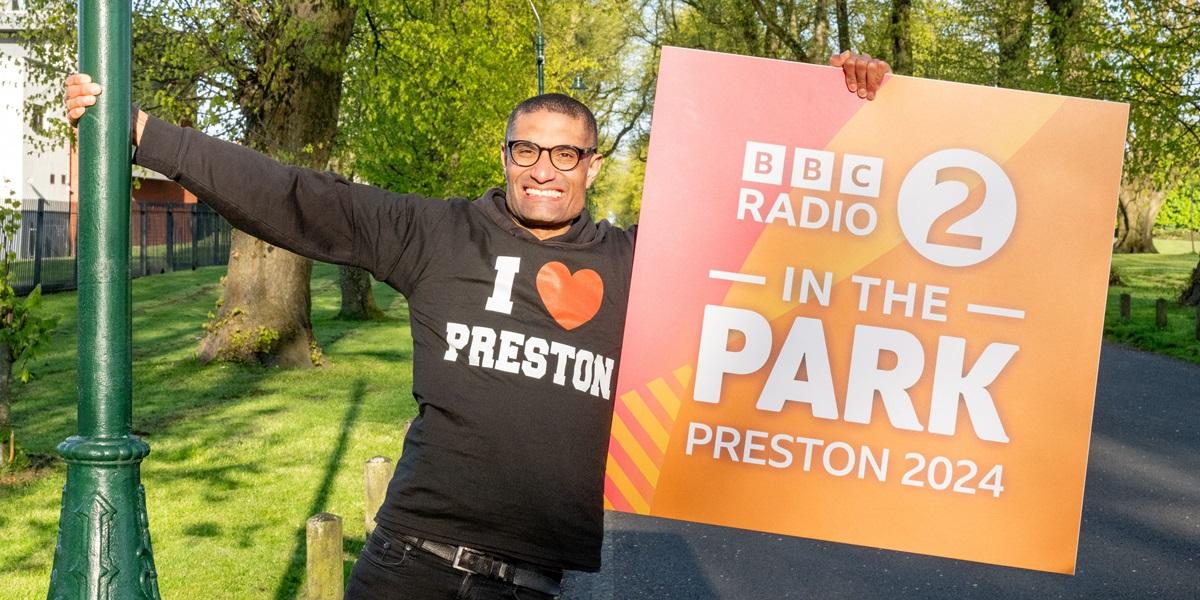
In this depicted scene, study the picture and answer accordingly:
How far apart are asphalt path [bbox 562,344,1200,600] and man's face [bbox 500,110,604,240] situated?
159 inches

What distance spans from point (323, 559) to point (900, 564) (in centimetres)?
408

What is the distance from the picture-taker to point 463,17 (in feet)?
61.8

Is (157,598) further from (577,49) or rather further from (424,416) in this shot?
(577,49)

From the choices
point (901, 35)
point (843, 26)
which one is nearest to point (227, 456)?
point (901, 35)

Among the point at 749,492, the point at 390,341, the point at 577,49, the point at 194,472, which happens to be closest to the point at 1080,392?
the point at 749,492

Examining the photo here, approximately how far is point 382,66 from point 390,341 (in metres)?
6.42

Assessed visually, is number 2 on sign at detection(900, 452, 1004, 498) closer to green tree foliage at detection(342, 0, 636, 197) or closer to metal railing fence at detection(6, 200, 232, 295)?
green tree foliage at detection(342, 0, 636, 197)

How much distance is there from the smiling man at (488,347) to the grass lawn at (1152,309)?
801 inches

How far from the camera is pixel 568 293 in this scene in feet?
11.0

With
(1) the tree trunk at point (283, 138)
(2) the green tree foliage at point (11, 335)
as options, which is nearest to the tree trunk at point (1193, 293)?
(1) the tree trunk at point (283, 138)

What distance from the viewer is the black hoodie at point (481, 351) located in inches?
127

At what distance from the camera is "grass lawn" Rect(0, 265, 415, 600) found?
7.37 metres

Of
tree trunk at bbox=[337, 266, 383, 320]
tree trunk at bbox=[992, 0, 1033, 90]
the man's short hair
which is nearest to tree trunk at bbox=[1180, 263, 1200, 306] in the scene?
tree trunk at bbox=[992, 0, 1033, 90]

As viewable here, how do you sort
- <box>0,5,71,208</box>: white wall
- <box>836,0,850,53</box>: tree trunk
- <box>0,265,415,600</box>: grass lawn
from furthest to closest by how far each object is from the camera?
<box>0,5,71,208</box>: white wall < <box>836,0,850,53</box>: tree trunk < <box>0,265,415,600</box>: grass lawn
